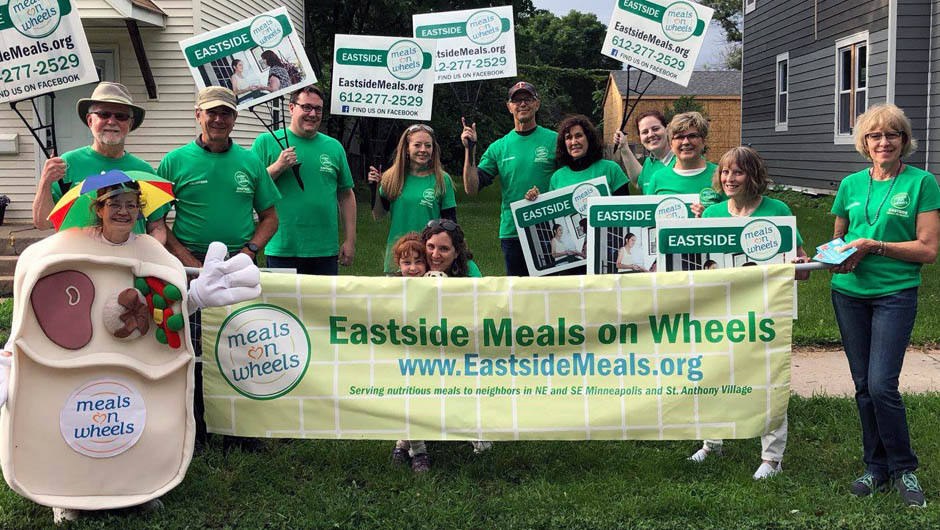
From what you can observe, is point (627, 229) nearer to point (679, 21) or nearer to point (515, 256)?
point (515, 256)

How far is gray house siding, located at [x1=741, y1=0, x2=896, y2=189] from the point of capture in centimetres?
1633

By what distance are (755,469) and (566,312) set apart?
Answer: 1.38m

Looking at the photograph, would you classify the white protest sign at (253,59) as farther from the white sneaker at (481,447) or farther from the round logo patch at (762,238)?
the round logo patch at (762,238)

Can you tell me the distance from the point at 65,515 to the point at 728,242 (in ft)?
11.4

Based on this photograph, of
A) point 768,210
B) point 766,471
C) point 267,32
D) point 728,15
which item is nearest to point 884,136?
point 768,210

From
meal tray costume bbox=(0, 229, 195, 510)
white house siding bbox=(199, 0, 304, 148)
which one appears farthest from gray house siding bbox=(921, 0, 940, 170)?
meal tray costume bbox=(0, 229, 195, 510)

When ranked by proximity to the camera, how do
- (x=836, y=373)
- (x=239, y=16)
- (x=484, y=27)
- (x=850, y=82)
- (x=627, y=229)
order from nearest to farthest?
1. (x=627, y=229)
2. (x=484, y=27)
3. (x=836, y=373)
4. (x=239, y=16)
5. (x=850, y=82)

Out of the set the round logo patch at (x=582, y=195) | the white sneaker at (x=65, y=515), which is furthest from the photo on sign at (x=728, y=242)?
the white sneaker at (x=65, y=515)

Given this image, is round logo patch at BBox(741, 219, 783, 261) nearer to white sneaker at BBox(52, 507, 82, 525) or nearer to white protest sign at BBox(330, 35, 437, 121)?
white protest sign at BBox(330, 35, 437, 121)

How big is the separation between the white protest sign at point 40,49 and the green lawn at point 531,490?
7.30 feet

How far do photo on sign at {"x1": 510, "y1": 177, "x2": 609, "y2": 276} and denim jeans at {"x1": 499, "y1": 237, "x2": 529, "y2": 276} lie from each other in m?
0.19

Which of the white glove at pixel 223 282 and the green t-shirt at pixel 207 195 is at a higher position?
the green t-shirt at pixel 207 195

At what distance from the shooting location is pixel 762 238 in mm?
4633

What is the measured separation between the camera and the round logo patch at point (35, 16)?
16.3 feet
